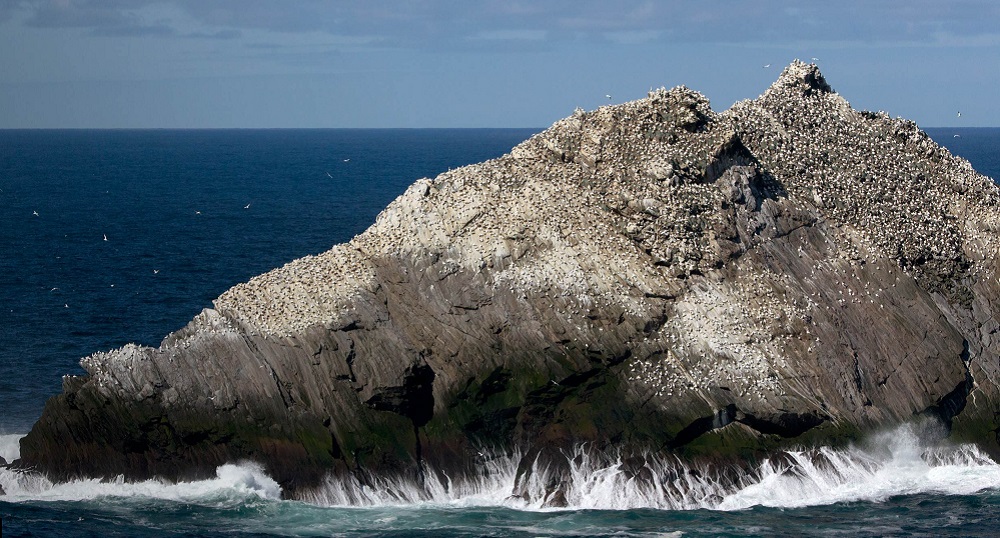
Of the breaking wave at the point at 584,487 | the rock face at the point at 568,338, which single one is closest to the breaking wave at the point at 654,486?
the breaking wave at the point at 584,487

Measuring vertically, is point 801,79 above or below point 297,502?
above

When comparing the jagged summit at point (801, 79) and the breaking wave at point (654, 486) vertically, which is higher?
the jagged summit at point (801, 79)

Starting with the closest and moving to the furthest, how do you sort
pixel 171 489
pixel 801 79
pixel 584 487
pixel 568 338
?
pixel 584 487 < pixel 171 489 < pixel 568 338 < pixel 801 79

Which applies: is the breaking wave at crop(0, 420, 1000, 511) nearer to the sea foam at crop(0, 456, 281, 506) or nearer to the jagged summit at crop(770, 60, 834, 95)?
the sea foam at crop(0, 456, 281, 506)

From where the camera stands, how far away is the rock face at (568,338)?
119ft

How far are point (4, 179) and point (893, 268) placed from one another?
434ft

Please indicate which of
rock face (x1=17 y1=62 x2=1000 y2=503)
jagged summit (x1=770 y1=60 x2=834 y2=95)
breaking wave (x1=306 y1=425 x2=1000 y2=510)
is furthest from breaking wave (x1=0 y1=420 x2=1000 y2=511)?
jagged summit (x1=770 y1=60 x2=834 y2=95)

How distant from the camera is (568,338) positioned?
36.7 metres

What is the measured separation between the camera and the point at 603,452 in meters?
36.1

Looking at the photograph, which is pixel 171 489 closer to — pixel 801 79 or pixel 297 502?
pixel 297 502

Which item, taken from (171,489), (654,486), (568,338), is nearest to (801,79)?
(568,338)

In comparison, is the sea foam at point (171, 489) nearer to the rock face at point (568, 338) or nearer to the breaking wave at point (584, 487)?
the breaking wave at point (584, 487)

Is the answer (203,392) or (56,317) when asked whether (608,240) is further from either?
(56,317)

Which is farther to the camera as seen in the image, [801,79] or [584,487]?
[801,79]
